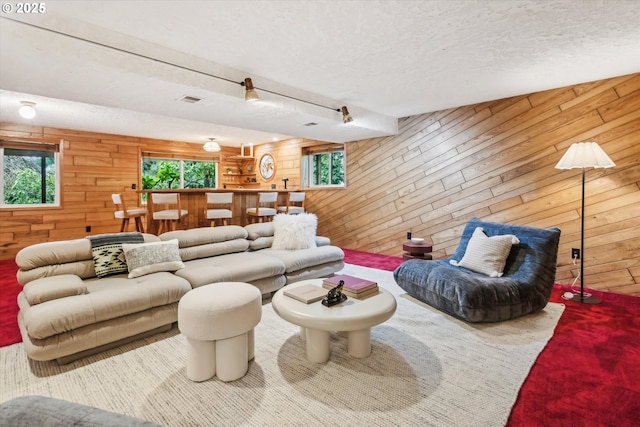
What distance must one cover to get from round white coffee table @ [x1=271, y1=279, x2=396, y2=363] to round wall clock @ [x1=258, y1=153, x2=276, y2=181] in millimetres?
5958

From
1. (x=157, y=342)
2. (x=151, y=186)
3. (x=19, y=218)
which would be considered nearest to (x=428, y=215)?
(x=157, y=342)

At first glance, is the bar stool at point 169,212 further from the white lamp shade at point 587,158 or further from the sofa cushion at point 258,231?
the white lamp shade at point 587,158

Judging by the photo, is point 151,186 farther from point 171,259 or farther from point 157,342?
point 157,342

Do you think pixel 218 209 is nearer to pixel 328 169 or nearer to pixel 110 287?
pixel 328 169

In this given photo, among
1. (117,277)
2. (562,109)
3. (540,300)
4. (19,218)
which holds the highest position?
(562,109)

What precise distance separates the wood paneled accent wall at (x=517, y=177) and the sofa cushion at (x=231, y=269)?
2763 millimetres

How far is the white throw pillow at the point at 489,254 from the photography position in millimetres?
3092

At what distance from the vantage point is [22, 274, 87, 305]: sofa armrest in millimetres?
2189

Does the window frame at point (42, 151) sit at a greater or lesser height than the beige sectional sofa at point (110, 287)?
greater

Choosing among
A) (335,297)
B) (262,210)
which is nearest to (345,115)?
(262,210)

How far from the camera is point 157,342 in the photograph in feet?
8.05

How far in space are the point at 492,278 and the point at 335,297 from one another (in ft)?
5.62

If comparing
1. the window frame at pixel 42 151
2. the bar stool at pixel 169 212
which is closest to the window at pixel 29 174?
the window frame at pixel 42 151

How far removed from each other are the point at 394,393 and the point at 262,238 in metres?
2.70
